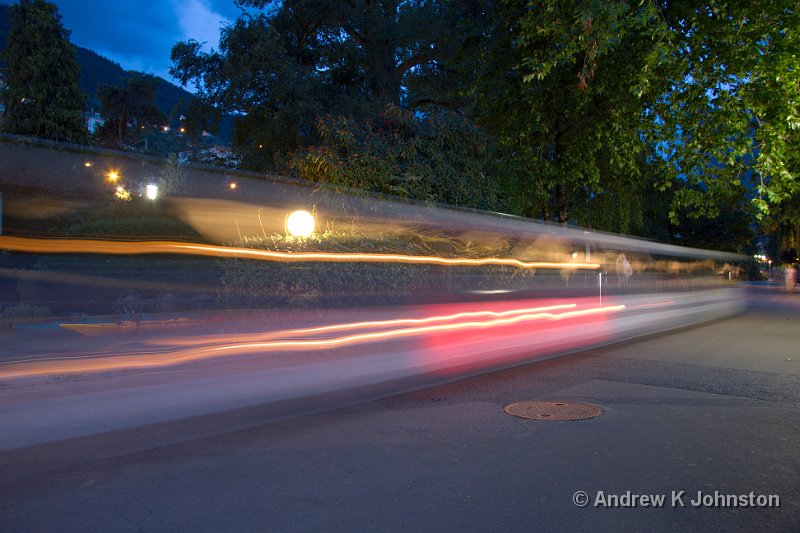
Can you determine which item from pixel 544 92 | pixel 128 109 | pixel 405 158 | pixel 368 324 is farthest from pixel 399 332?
pixel 128 109

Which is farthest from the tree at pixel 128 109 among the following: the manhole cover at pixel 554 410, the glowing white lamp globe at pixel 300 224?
the manhole cover at pixel 554 410

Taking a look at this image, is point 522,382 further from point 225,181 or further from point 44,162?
point 44,162

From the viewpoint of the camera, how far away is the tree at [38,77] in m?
20.8

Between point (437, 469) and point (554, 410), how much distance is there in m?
2.21

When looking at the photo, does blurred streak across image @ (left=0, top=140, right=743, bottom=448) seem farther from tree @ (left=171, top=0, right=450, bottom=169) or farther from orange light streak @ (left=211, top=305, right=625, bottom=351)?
tree @ (left=171, top=0, right=450, bottom=169)

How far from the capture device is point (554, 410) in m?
6.31

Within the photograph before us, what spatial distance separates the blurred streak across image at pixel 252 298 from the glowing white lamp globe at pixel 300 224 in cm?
3

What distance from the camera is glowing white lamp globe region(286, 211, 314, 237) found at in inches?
334

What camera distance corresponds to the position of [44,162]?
5699 millimetres

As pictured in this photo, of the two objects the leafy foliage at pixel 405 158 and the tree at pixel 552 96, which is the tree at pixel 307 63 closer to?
the tree at pixel 552 96

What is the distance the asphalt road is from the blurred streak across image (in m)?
0.44

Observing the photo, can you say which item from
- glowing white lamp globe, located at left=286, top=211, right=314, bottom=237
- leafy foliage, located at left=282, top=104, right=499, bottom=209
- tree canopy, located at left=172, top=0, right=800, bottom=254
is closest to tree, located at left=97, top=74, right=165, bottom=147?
tree canopy, located at left=172, top=0, right=800, bottom=254

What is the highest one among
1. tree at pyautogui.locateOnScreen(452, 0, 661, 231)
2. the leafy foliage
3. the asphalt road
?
tree at pyautogui.locateOnScreen(452, 0, 661, 231)

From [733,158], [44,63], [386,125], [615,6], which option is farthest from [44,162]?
[44,63]
